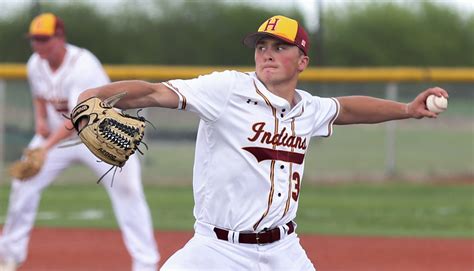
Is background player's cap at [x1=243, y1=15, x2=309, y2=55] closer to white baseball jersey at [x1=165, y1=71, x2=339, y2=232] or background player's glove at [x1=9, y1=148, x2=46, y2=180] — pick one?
white baseball jersey at [x1=165, y1=71, x2=339, y2=232]

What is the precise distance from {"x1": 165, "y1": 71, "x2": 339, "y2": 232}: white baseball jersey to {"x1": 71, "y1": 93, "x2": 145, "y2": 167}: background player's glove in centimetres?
40

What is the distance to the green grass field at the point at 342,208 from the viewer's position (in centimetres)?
1148

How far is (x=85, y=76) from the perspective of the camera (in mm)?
7508

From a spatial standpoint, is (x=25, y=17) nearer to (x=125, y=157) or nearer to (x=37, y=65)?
(x=37, y=65)

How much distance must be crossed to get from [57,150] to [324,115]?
3211 mm

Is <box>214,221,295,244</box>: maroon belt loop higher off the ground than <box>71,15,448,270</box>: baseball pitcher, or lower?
lower

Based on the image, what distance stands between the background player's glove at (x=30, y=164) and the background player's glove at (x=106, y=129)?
3.11 metres

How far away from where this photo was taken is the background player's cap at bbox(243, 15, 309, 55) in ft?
15.4

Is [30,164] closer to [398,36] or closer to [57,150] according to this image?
[57,150]

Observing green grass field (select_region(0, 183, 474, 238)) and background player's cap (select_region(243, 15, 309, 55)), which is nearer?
background player's cap (select_region(243, 15, 309, 55))

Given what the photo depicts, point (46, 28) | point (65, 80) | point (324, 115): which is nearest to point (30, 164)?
point (65, 80)

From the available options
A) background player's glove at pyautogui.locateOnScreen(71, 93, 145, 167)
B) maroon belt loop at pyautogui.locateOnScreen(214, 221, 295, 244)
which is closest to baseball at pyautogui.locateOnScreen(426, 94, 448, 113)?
maroon belt loop at pyautogui.locateOnScreen(214, 221, 295, 244)

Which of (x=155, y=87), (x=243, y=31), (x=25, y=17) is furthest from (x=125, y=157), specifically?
(x=243, y=31)

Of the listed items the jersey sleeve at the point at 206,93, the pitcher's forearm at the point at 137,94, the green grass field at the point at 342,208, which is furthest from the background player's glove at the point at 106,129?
the green grass field at the point at 342,208
